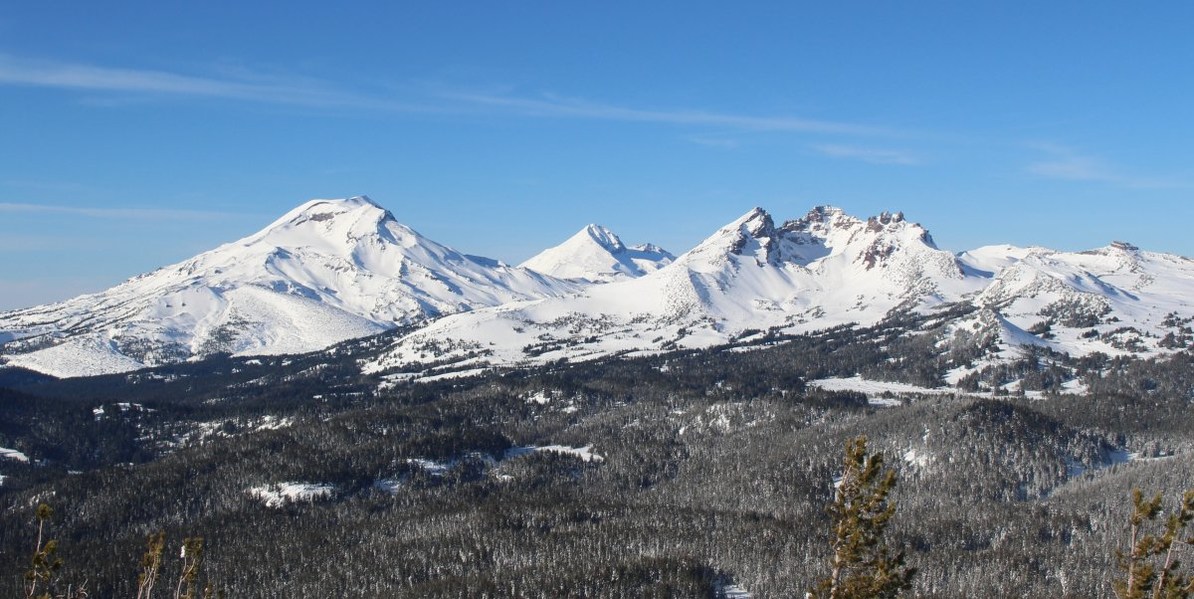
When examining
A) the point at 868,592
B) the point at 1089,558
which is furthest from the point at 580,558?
the point at 868,592

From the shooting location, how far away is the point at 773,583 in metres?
172

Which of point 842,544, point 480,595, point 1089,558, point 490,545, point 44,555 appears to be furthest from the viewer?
point 490,545

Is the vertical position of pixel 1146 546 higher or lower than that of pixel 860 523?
lower

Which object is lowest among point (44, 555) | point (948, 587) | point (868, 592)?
point (948, 587)

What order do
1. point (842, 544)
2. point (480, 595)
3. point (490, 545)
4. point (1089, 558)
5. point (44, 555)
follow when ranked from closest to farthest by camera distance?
A: point (44, 555) < point (842, 544) < point (480, 595) < point (1089, 558) < point (490, 545)

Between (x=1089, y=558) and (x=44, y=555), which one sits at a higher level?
(x=44, y=555)

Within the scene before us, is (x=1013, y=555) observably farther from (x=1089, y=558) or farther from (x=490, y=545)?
(x=490, y=545)

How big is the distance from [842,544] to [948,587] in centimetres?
13749

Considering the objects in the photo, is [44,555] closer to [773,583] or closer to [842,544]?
[842,544]

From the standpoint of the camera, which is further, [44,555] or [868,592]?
[868,592]

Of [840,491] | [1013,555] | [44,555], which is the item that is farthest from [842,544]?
[1013,555]

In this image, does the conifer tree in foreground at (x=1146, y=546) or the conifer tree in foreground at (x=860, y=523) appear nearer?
the conifer tree in foreground at (x=1146, y=546)

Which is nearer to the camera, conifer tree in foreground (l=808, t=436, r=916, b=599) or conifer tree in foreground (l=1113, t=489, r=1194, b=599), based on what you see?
conifer tree in foreground (l=1113, t=489, r=1194, b=599)

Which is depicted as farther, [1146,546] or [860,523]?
[860,523]
